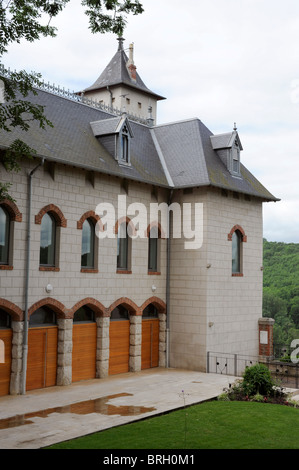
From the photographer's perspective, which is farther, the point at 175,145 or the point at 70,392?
the point at 175,145

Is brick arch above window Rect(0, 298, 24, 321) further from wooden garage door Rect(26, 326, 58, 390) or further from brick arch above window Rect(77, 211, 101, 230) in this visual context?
brick arch above window Rect(77, 211, 101, 230)

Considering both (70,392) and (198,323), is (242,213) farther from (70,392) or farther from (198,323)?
(70,392)

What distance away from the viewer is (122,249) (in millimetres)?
22188

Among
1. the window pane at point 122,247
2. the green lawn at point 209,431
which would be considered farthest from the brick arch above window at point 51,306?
the green lawn at point 209,431

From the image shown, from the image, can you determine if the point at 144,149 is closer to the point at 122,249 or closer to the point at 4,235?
the point at 122,249

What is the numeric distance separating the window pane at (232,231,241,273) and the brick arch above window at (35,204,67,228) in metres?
9.08

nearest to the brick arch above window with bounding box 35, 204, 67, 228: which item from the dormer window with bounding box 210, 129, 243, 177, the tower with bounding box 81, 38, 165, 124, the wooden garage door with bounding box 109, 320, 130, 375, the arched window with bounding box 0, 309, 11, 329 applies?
the arched window with bounding box 0, 309, 11, 329

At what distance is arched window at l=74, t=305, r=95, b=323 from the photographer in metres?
20.3

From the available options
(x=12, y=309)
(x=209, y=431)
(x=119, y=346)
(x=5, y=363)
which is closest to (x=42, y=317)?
(x=12, y=309)

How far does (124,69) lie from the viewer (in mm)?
45344

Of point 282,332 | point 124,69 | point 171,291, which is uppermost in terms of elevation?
point 124,69
